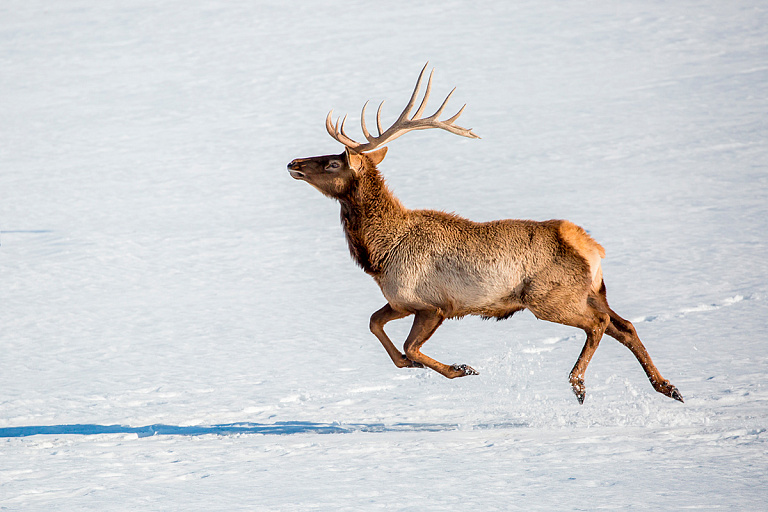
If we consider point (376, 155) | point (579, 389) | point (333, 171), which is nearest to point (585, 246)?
point (579, 389)

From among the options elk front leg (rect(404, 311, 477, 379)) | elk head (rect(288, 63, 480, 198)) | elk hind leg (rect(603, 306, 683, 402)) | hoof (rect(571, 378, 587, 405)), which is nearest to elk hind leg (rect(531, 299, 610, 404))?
hoof (rect(571, 378, 587, 405))

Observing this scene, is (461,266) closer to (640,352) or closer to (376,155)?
(376,155)

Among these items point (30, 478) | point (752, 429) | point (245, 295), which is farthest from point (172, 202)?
point (752, 429)

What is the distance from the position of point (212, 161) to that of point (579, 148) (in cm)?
634

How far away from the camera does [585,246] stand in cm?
646

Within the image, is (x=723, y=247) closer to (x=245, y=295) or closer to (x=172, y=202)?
(x=245, y=295)

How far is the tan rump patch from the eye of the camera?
21.0 feet

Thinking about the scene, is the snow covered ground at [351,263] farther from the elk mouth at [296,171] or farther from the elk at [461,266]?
the elk mouth at [296,171]

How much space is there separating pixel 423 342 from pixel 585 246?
4.33 feet

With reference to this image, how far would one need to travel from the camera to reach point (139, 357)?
27.4 feet

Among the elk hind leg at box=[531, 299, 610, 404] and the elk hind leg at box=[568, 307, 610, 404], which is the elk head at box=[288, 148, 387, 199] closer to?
the elk hind leg at box=[531, 299, 610, 404]

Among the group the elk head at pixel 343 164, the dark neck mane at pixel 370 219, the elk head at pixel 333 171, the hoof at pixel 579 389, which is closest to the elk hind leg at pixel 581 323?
the hoof at pixel 579 389

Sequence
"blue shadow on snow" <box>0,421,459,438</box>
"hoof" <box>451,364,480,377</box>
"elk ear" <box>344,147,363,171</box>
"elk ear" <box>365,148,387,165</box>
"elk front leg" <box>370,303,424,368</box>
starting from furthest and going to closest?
"elk ear" <box>365,148,387,165</box>
"elk ear" <box>344,147,363,171</box>
"elk front leg" <box>370,303,424,368</box>
"hoof" <box>451,364,480,377</box>
"blue shadow on snow" <box>0,421,459,438</box>

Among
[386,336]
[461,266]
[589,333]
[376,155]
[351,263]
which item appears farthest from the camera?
[351,263]
